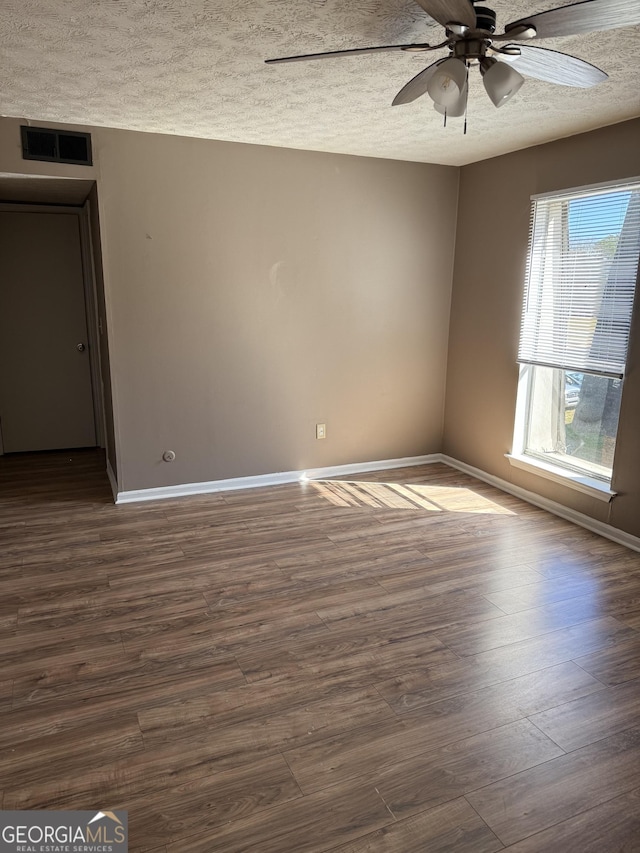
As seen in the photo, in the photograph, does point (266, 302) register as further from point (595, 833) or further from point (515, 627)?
point (595, 833)

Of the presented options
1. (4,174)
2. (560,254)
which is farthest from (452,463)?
(4,174)

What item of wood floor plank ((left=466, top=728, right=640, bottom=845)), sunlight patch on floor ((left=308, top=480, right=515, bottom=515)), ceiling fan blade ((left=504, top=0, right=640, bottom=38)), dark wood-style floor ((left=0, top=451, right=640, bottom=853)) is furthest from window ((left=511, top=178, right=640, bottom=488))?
wood floor plank ((left=466, top=728, right=640, bottom=845))

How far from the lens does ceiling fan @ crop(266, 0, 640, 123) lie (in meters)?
1.69

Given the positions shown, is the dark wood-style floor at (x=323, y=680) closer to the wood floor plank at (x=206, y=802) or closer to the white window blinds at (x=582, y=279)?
the wood floor plank at (x=206, y=802)

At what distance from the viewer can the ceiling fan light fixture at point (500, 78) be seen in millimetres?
1959

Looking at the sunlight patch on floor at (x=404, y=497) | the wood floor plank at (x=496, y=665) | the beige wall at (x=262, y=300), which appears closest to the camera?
the wood floor plank at (x=496, y=665)

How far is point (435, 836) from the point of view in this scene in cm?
174

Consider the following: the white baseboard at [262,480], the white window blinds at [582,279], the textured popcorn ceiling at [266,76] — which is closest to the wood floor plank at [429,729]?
the white window blinds at [582,279]

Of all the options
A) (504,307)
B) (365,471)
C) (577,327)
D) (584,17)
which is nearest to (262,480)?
(365,471)

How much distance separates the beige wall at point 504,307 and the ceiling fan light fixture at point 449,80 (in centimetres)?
207

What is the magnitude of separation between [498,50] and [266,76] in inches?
48.6

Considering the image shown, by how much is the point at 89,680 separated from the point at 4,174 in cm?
311

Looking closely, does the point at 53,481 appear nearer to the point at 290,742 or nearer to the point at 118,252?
the point at 118,252

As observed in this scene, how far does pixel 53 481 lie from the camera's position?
481 centimetres
